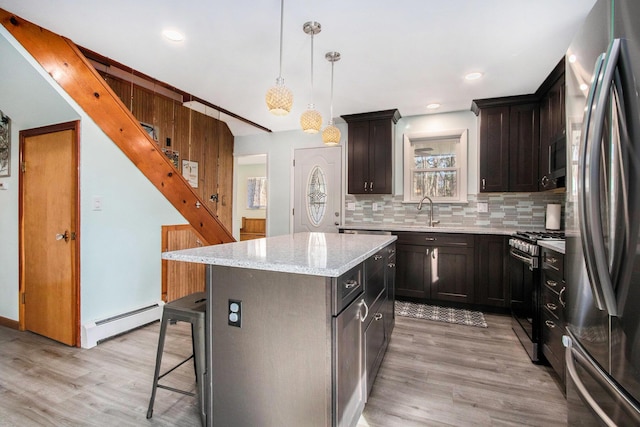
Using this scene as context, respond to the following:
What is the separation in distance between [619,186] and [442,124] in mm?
3609

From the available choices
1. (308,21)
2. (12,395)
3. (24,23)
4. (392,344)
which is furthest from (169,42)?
(392,344)

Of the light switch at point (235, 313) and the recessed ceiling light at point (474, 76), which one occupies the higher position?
the recessed ceiling light at point (474, 76)

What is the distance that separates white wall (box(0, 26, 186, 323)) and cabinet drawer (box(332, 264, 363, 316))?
233 cm

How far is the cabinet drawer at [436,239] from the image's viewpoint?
352 centimetres

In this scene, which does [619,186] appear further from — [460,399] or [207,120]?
[207,120]

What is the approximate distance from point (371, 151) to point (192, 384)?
340 cm

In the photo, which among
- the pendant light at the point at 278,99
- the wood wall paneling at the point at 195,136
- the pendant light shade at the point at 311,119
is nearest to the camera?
the pendant light at the point at 278,99

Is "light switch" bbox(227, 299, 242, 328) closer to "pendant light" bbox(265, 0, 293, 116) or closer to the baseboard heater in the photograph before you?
"pendant light" bbox(265, 0, 293, 116)

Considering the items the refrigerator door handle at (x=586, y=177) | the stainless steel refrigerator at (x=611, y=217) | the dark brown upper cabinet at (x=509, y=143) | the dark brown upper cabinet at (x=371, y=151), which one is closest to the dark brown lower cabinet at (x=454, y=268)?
the dark brown upper cabinet at (x=509, y=143)

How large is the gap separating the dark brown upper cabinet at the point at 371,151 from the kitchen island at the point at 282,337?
281 cm

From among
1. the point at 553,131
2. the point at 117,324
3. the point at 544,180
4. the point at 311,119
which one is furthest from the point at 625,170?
the point at 117,324

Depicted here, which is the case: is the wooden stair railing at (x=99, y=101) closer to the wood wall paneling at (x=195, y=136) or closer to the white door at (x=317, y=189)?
the wood wall paneling at (x=195, y=136)

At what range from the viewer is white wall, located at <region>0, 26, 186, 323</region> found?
7.95 feet

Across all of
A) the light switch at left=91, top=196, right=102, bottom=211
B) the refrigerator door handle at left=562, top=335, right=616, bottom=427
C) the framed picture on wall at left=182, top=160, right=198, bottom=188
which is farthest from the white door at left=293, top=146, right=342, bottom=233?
the refrigerator door handle at left=562, top=335, right=616, bottom=427
